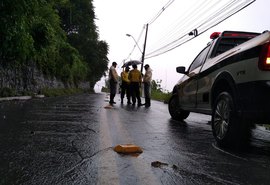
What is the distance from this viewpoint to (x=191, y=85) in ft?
26.9

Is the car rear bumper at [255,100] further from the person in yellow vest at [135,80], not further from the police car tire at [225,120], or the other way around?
the person in yellow vest at [135,80]

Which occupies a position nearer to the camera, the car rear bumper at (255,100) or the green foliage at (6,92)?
the car rear bumper at (255,100)

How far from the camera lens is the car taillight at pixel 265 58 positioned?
190 inches

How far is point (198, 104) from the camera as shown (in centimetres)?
762

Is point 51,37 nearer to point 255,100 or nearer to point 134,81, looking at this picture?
point 134,81

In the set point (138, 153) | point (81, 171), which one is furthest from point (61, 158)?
point (138, 153)

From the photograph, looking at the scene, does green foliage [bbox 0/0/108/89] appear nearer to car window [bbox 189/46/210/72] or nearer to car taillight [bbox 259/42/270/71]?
car window [bbox 189/46/210/72]

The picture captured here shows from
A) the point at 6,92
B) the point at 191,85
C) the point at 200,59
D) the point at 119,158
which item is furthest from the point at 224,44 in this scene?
the point at 6,92

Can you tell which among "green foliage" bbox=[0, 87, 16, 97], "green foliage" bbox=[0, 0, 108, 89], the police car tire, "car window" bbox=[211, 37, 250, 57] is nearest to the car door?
"car window" bbox=[211, 37, 250, 57]

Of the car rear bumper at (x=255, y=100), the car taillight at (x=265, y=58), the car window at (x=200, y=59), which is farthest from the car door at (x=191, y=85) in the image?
the car taillight at (x=265, y=58)

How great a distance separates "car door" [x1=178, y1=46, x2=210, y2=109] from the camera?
787 cm

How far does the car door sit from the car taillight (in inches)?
112

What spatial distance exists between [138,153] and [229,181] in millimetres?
1531

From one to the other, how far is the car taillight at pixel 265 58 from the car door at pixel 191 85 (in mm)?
2847
